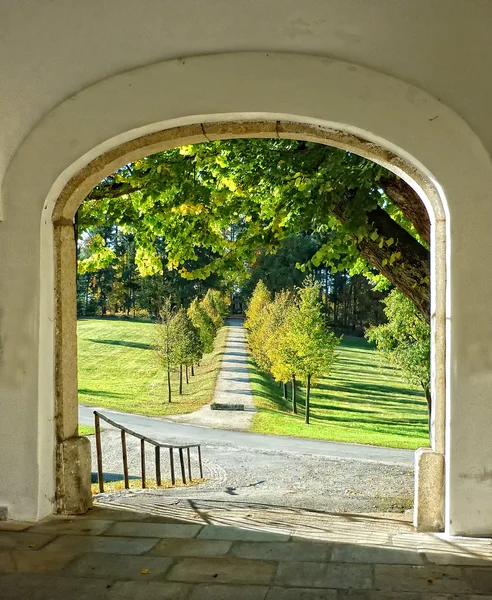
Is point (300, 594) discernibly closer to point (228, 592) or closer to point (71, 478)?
point (228, 592)

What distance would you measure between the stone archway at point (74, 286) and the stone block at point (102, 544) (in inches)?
23.4

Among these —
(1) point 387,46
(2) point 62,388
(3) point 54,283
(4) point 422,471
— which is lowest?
(4) point 422,471

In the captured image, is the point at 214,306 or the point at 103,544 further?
the point at 214,306

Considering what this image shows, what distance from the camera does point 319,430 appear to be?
21.4 m

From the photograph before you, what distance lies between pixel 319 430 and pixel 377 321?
92.3 ft

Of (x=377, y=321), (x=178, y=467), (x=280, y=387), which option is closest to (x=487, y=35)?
(x=178, y=467)

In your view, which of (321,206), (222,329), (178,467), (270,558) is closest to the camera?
(270,558)

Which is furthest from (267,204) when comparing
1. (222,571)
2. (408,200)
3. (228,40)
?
(222,571)

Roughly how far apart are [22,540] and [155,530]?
744 mm

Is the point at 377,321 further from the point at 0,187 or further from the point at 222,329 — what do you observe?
the point at 0,187

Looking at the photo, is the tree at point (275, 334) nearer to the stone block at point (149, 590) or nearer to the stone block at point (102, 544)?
the stone block at point (102, 544)

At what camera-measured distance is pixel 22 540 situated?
3.64m

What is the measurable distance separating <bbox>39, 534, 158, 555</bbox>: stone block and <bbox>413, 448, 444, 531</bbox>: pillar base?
1.57 m

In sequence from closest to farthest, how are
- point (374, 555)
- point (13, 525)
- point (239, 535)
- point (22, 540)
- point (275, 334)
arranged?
point (374, 555)
point (22, 540)
point (239, 535)
point (13, 525)
point (275, 334)
